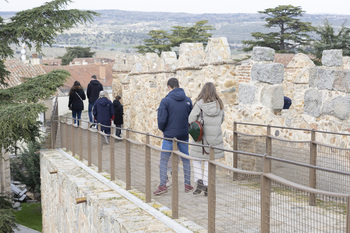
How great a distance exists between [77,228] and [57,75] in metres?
5.59

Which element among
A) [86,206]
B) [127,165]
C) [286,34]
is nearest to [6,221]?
[86,206]

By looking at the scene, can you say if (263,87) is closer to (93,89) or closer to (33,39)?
(93,89)

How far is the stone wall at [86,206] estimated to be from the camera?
6254 millimetres

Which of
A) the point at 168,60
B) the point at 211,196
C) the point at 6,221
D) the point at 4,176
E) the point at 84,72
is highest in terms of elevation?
the point at 168,60

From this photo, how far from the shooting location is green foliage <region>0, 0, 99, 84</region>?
14.1 m

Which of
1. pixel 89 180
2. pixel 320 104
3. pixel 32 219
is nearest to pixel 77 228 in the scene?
pixel 89 180

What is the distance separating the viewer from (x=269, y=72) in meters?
8.52

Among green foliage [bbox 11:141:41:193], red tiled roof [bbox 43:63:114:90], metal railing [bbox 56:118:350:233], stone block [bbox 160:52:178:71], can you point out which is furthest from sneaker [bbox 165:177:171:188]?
red tiled roof [bbox 43:63:114:90]

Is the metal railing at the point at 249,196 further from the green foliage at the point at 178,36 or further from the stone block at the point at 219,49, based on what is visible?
the green foliage at the point at 178,36

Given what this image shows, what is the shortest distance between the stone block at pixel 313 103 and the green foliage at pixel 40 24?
8.24m

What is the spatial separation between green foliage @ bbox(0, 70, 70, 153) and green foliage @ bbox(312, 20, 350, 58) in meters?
30.5

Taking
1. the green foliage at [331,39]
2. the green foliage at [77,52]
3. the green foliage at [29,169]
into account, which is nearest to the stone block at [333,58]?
the green foliage at [29,169]

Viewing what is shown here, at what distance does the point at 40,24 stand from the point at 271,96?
333 inches

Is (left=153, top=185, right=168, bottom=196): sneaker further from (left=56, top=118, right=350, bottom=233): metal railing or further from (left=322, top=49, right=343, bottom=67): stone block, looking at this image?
(left=322, top=49, right=343, bottom=67): stone block
